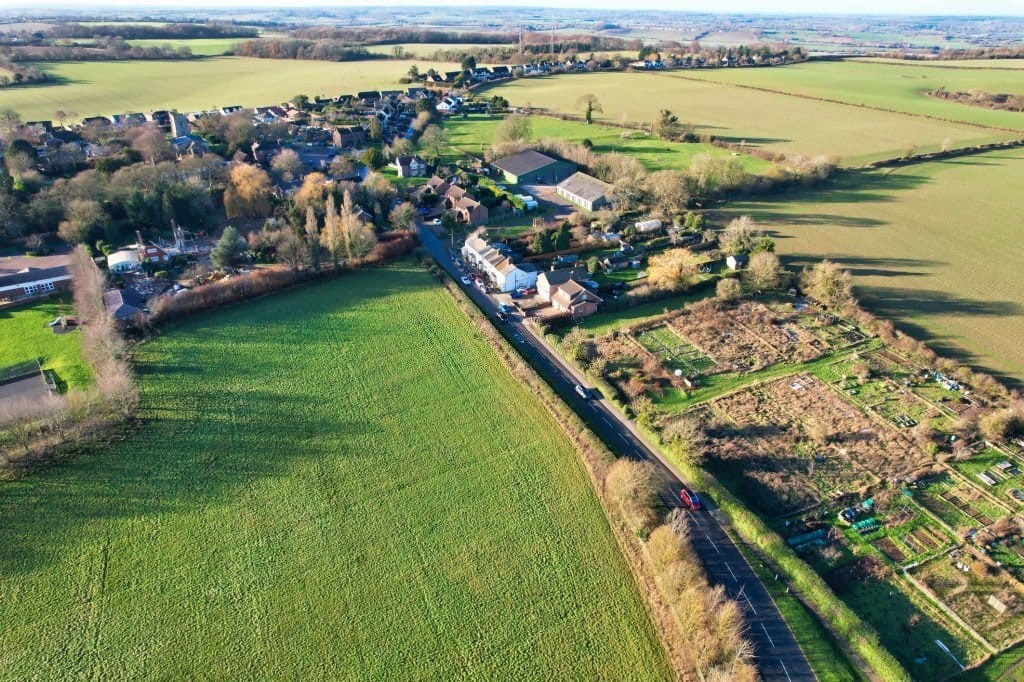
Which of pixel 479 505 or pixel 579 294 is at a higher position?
pixel 579 294

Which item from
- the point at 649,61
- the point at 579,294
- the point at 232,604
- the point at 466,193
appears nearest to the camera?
the point at 232,604

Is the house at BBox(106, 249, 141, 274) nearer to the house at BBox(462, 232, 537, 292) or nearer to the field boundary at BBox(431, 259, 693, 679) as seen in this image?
the field boundary at BBox(431, 259, 693, 679)

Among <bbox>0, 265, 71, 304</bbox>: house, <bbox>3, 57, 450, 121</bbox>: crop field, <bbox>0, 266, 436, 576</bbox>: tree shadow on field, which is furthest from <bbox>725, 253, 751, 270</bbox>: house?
<bbox>3, 57, 450, 121</bbox>: crop field

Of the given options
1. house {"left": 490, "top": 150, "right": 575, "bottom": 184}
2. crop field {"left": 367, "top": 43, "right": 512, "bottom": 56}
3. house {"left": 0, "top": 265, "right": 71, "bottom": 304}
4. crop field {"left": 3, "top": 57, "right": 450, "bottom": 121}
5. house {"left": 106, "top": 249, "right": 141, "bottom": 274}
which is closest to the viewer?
house {"left": 0, "top": 265, "right": 71, "bottom": 304}

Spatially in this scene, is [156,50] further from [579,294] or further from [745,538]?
[745,538]

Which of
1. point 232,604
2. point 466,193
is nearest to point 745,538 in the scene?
point 232,604

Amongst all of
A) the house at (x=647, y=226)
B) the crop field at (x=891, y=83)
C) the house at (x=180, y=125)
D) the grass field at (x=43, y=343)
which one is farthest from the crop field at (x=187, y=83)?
the house at (x=647, y=226)
